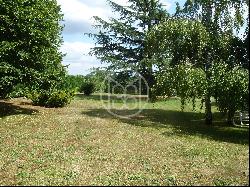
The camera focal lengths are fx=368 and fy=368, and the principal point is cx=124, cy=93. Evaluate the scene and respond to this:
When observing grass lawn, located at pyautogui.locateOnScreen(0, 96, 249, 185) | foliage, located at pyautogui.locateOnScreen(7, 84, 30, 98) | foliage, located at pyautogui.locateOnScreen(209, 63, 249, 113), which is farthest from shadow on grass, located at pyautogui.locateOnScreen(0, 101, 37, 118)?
foliage, located at pyautogui.locateOnScreen(209, 63, 249, 113)

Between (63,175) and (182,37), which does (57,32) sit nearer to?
(182,37)

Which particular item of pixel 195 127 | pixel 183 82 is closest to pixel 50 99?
pixel 195 127

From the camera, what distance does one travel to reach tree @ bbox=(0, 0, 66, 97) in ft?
66.7

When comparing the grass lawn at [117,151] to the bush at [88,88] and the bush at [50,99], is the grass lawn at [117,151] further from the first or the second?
the bush at [88,88]

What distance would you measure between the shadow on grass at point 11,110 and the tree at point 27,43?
136cm

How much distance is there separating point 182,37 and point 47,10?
27.0 ft

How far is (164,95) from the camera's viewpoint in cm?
1967

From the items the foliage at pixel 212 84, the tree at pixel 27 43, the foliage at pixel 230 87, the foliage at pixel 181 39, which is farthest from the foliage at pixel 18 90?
the foliage at pixel 230 87

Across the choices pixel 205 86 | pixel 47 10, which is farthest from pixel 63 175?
pixel 47 10

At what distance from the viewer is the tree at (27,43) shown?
2033 centimetres

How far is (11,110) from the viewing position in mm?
24047

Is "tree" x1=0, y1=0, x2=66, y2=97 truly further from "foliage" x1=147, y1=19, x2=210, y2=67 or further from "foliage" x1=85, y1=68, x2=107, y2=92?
"foliage" x1=85, y1=68, x2=107, y2=92

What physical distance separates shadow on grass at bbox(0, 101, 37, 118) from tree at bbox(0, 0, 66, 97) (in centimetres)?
136

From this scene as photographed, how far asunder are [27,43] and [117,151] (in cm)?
1049
